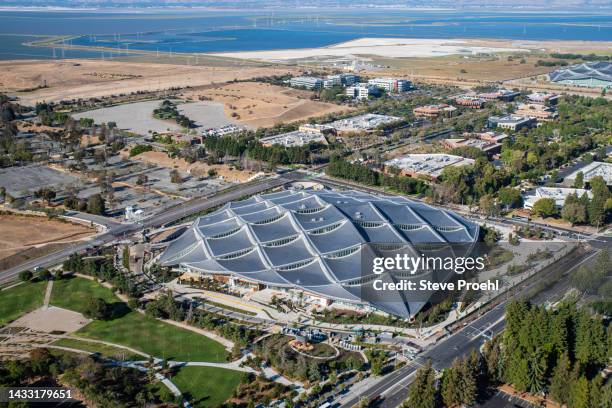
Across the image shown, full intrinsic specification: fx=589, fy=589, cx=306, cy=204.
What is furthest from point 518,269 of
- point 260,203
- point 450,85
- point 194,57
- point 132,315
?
point 194,57

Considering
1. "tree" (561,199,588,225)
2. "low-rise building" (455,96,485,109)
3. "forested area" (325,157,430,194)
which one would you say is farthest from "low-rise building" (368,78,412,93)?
"tree" (561,199,588,225)

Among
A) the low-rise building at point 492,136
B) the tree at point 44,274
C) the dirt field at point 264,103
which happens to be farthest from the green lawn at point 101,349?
the dirt field at point 264,103

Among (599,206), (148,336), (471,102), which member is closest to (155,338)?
(148,336)

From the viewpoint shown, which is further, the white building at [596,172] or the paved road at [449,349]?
the white building at [596,172]

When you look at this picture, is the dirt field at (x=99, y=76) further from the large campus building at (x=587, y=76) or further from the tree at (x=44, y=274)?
the tree at (x=44, y=274)

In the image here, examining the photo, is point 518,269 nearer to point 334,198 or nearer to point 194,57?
point 334,198
